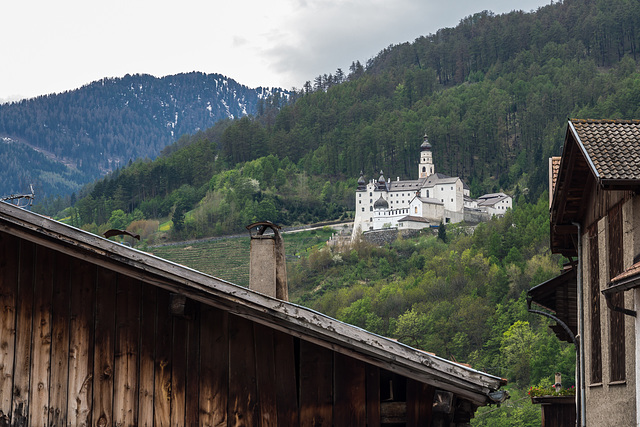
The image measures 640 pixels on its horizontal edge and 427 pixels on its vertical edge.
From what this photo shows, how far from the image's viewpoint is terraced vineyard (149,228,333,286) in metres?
160

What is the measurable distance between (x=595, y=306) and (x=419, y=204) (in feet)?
560

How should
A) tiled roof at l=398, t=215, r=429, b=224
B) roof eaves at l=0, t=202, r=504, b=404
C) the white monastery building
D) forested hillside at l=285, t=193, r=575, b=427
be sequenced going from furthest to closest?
the white monastery building → tiled roof at l=398, t=215, r=429, b=224 → forested hillside at l=285, t=193, r=575, b=427 → roof eaves at l=0, t=202, r=504, b=404

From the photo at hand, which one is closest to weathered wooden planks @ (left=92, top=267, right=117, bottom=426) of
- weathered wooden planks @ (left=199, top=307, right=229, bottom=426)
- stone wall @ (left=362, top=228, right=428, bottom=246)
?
weathered wooden planks @ (left=199, top=307, right=229, bottom=426)

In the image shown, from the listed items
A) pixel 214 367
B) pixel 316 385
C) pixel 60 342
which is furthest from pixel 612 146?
pixel 60 342

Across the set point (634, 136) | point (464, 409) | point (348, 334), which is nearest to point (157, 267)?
point (348, 334)

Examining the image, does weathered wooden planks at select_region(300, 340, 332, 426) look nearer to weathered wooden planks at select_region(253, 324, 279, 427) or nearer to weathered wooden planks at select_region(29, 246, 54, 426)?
weathered wooden planks at select_region(253, 324, 279, 427)

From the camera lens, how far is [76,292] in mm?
7715

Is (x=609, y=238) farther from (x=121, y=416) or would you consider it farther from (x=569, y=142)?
(x=121, y=416)

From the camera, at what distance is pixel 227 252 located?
176 meters

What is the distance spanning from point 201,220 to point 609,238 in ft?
621

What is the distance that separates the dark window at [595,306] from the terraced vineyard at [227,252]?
453 ft

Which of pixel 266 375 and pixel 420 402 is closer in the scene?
pixel 420 402

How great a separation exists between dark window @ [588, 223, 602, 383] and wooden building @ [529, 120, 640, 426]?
1 cm

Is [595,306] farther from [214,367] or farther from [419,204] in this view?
[419,204]
